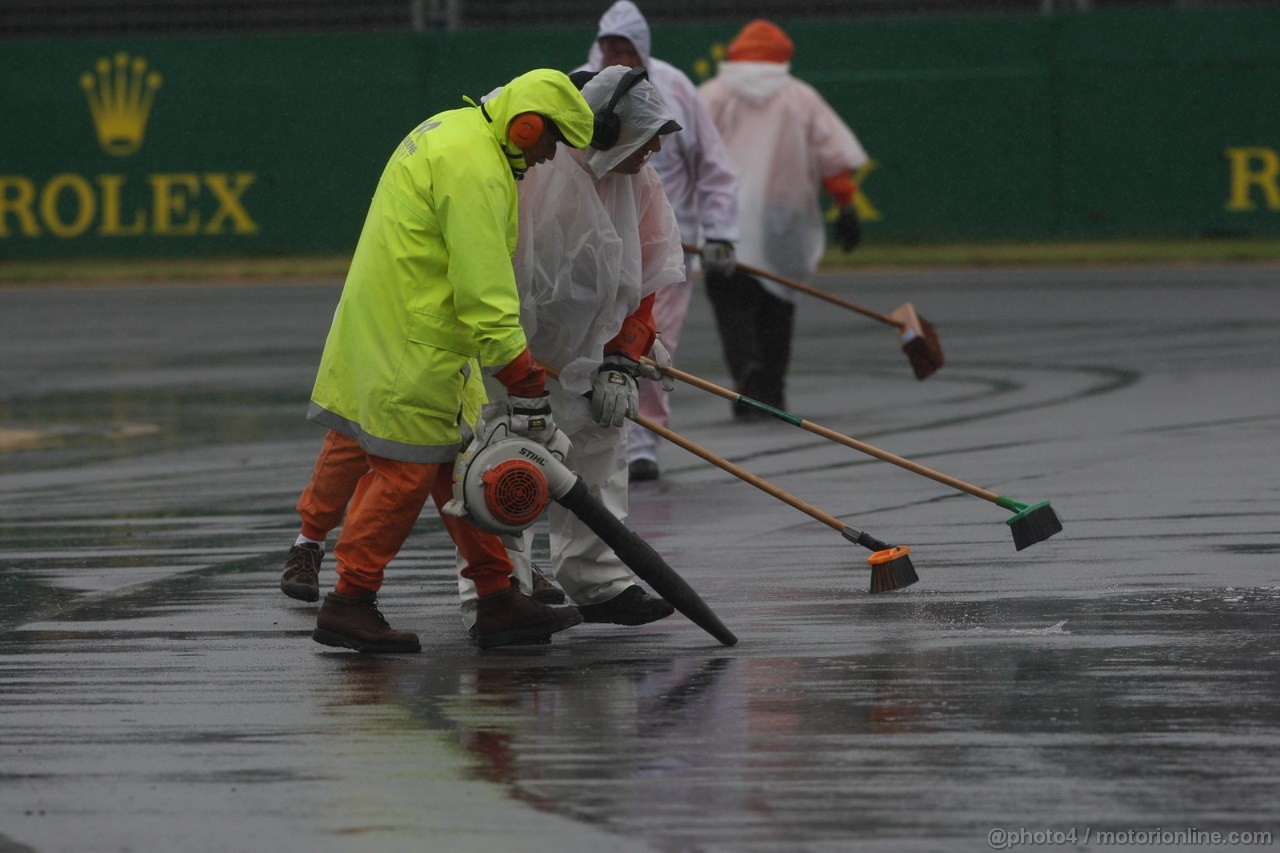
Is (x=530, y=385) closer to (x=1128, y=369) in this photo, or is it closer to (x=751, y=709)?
(x=751, y=709)

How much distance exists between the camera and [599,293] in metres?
6.79

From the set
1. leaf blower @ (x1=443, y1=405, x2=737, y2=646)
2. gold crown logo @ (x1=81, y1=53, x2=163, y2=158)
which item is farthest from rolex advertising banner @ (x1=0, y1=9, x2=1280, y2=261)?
leaf blower @ (x1=443, y1=405, x2=737, y2=646)

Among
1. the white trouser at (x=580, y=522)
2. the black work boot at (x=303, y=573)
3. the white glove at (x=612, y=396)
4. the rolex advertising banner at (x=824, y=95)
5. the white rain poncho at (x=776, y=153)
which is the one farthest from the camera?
the rolex advertising banner at (x=824, y=95)

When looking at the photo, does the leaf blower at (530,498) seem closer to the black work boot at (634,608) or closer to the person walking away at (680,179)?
the black work boot at (634,608)

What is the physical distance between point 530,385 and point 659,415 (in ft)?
12.7

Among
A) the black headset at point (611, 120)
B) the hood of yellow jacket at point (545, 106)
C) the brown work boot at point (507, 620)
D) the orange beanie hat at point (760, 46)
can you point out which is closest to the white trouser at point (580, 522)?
the brown work boot at point (507, 620)

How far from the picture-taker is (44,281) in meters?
22.3

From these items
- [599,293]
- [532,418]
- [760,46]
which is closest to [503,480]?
[532,418]

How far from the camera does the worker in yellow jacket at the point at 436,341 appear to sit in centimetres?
618

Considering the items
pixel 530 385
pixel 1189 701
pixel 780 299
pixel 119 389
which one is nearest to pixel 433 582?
pixel 530 385

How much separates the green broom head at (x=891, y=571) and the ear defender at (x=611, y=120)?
5.04 ft

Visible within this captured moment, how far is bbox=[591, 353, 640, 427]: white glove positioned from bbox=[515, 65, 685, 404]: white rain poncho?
0.08 metres

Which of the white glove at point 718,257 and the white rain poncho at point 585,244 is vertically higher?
the white rain poncho at point 585,244

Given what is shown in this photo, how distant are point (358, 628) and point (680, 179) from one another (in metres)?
5.00
